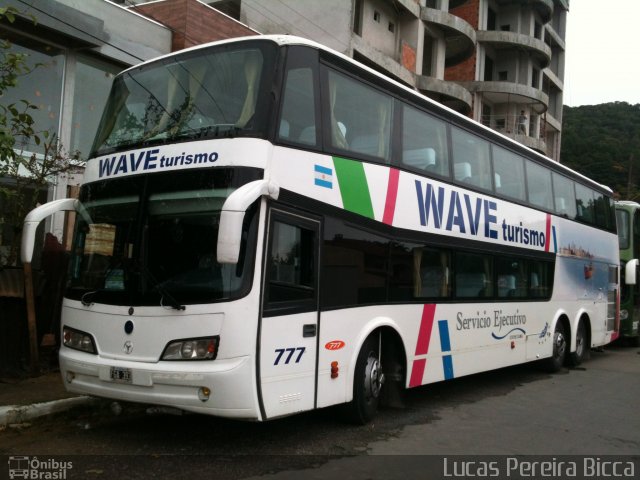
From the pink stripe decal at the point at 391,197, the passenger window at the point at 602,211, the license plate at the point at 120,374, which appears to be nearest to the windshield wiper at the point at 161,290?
the license plate at the point at 120,374

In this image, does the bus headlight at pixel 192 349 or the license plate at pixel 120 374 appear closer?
the bus headlight at pixel 192 349

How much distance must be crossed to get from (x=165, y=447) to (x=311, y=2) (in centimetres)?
2301

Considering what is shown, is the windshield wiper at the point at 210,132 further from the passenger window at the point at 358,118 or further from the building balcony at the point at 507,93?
the building balcony at the point at 507,93

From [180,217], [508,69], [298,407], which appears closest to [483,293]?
[298,407]

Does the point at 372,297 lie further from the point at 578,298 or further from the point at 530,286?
the point at 578,298

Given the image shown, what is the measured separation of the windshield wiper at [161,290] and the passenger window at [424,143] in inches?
135

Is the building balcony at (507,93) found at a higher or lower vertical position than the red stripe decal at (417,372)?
higher

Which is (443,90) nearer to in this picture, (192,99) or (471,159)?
(471,159)

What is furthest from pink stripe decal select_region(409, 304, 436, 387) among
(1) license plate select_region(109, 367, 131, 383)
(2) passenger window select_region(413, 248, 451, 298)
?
(1) license plate select_region(109, 367, 131, 383)

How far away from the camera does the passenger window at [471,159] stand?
8680mm

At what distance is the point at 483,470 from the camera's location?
5426 millimetres

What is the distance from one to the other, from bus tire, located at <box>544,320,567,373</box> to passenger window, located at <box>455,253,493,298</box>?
3103 mm

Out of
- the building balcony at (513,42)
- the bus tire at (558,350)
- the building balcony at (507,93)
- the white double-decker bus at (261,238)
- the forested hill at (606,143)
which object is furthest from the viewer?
the building balcony at (513,42)

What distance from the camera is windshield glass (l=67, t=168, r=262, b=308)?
5270 millimetres
